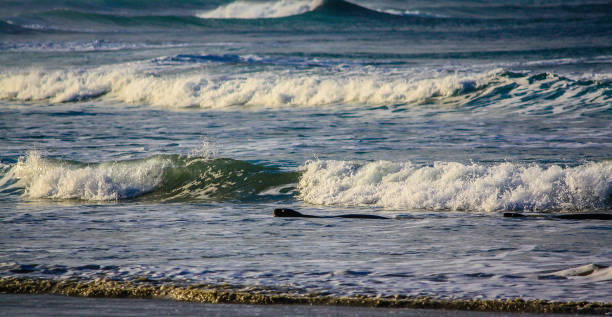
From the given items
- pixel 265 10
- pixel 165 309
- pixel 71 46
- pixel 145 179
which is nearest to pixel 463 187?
pixel 145 179

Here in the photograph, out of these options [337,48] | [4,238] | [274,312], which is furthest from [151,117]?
[337,48]

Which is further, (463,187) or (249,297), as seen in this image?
(463,187)

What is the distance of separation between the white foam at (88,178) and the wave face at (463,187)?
2473 millimetres

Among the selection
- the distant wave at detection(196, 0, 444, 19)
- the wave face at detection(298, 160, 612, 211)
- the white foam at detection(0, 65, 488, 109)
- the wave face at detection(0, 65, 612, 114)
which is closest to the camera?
the wave face at detection(298, 160, 612, 211)

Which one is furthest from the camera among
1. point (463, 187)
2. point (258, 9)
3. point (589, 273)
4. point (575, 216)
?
point (258, 9)

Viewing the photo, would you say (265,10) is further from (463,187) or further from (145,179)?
(463,187)

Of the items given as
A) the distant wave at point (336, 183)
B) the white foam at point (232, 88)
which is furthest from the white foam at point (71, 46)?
the distant wave at point (336, 183)

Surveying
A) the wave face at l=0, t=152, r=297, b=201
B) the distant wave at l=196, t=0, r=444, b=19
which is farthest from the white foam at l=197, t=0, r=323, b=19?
the wave face at l=0, t=152, r=297, b=201

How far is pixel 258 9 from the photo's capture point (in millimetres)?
96375

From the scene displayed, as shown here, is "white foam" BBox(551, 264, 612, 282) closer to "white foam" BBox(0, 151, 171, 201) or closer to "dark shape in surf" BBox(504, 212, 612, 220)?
"dark shape in surf" BBox(504, 212, 612, 220)

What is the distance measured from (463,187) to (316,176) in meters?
2.23

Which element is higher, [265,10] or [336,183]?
[265,10]

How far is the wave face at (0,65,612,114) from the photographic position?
19938 millimetres

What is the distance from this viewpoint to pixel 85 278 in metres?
6.34
